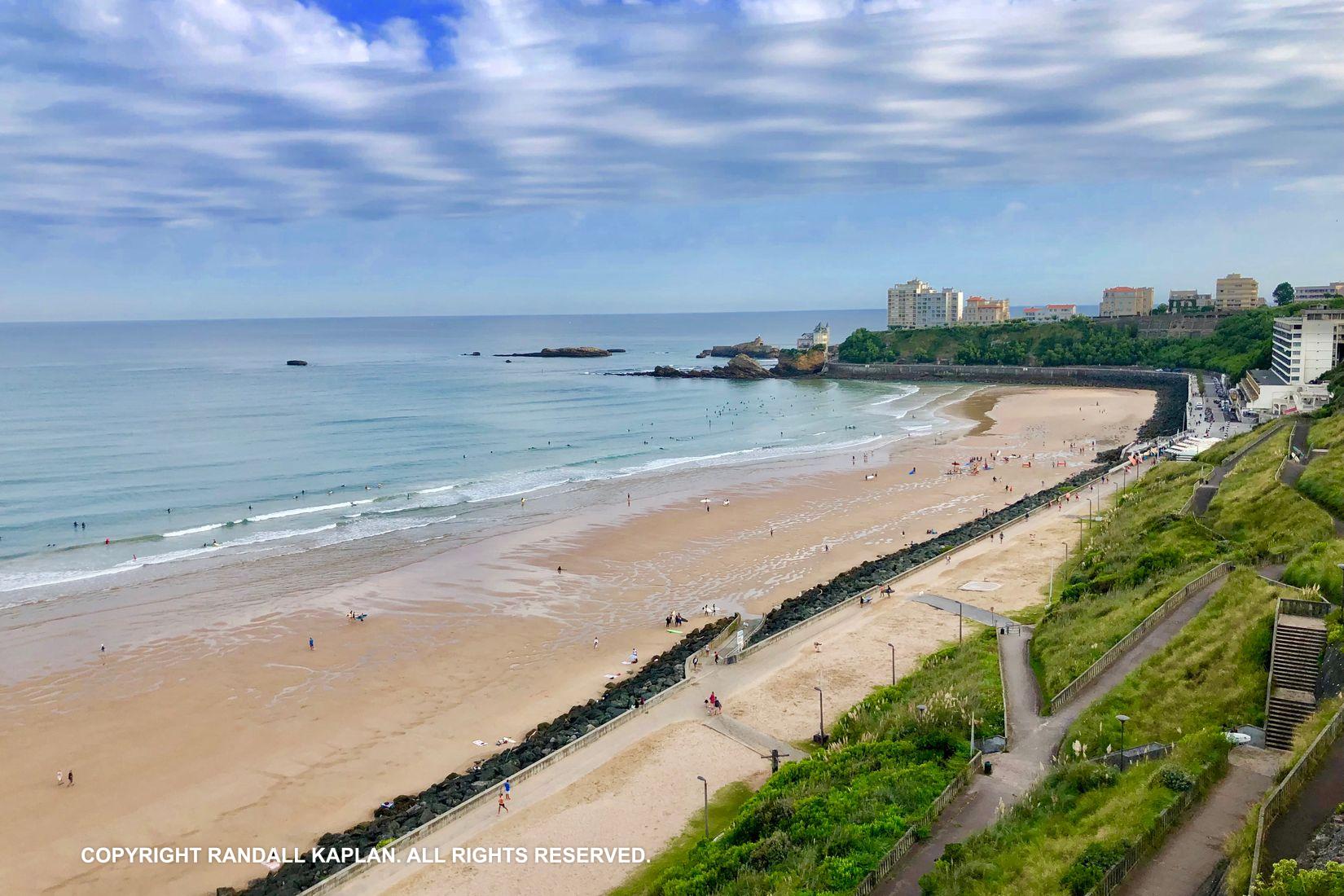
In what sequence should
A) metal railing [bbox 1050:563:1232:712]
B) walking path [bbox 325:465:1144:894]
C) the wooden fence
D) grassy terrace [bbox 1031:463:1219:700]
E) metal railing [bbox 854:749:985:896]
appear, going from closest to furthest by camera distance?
1. the wooden fence
2. metal railing [bbox 854:749:985:896]
3. walking path [bbox 325:465:1144:894]
4. metal railing [bbox 1050:563:1232:712]
5. grassy terrace [bbox 1031:463:1219:700]

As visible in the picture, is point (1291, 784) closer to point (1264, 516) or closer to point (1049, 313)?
point (1264, 516)

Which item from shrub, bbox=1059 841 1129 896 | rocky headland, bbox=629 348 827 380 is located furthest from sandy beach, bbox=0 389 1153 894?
rocky headland, bbox=629 348 827 380

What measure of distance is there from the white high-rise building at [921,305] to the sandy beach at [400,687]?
14893cm

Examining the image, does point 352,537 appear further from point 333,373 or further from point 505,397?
point 333,373

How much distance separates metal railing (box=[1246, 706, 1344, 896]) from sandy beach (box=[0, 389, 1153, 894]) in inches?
432

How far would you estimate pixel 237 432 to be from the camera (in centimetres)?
7481

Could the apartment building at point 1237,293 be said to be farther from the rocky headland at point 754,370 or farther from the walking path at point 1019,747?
the walking path at point 1019,747

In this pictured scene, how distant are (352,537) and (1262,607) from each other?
3830 centimetres

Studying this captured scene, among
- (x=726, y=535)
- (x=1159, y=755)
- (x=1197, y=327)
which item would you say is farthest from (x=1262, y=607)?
(x=1197, y=327)

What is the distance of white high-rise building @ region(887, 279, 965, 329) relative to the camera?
18738 centimetres

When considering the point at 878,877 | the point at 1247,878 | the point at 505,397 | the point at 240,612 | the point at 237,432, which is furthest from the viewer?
the point at 505,397

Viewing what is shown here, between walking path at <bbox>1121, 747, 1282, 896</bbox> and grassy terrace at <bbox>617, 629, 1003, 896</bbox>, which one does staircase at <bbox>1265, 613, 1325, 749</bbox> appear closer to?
walking path at <bbox>1121, 747, 1282, 896</bbox>

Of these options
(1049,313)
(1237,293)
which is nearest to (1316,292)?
(1237,293)

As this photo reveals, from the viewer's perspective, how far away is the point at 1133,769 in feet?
49.7
